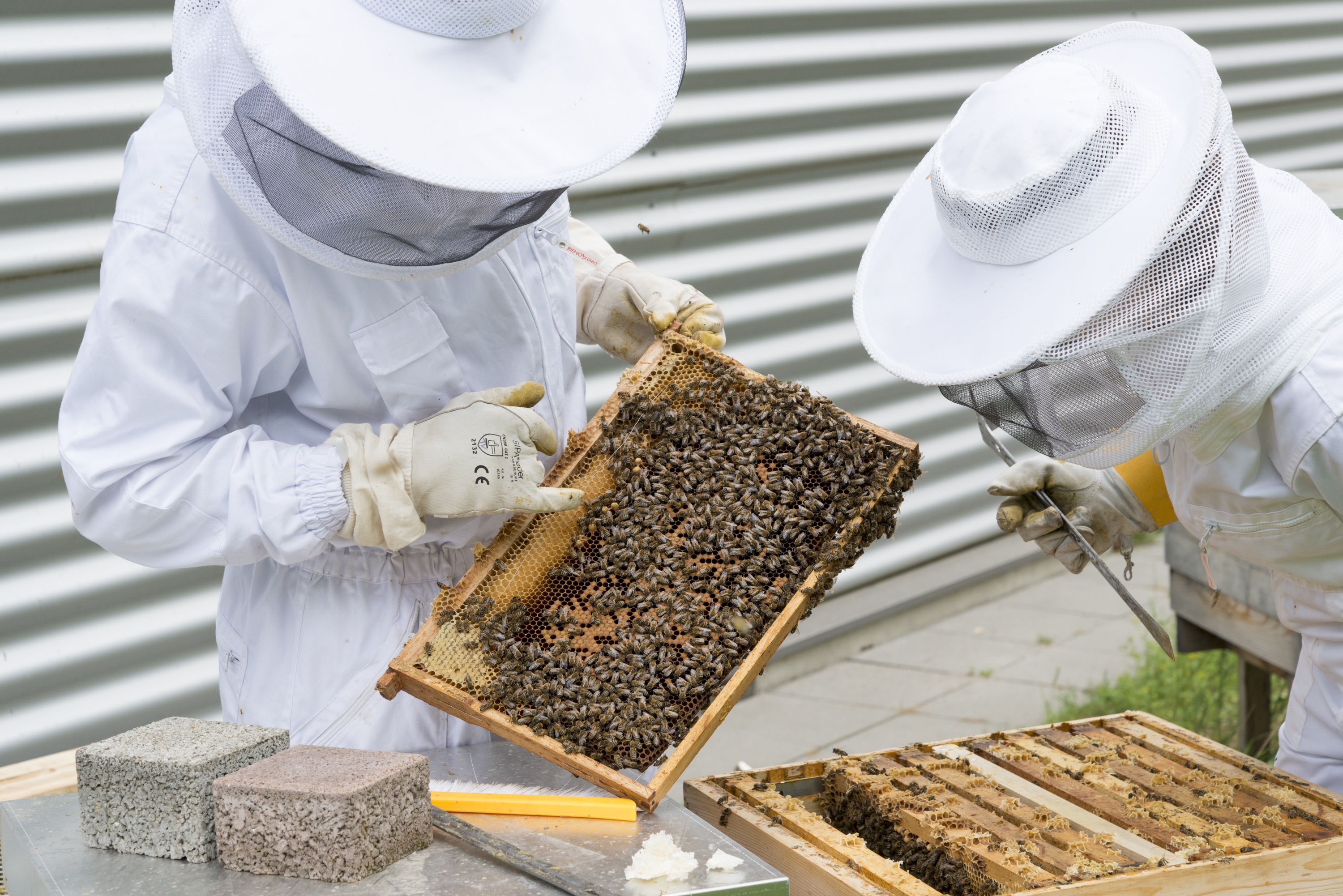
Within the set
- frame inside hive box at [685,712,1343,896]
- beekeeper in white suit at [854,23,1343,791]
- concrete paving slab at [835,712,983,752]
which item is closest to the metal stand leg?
concrete paving slab at [835,712,983,752]

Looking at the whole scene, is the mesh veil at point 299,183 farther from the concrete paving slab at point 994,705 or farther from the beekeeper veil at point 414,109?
the concrete paving slab at point 994,705

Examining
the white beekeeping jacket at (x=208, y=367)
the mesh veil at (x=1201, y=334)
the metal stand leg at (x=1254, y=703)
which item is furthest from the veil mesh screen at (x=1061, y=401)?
the metal stand leg at (x=1254, y=703)

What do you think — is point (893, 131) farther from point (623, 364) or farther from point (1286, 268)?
point (1286, 268)

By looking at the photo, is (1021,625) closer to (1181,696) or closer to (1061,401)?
(1181,696)

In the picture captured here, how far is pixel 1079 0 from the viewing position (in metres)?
6.70

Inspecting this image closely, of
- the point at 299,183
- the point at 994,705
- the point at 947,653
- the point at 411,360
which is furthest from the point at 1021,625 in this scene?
the point at 299,183

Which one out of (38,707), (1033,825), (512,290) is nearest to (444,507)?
(512,290)

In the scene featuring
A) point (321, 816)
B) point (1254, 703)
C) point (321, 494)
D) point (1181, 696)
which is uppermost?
point (321, 494)

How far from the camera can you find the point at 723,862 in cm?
176

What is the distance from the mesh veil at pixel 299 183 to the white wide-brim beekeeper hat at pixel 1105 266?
676 mm

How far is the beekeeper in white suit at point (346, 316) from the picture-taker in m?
1.71

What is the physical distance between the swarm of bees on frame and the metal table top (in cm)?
16

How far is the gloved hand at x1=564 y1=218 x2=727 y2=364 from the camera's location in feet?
8.73

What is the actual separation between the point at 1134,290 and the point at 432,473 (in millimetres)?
1216
